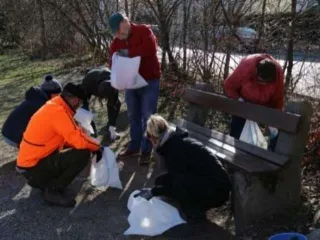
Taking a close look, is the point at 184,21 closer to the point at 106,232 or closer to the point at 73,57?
the point at 106,232

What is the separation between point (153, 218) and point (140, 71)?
6.43 feet

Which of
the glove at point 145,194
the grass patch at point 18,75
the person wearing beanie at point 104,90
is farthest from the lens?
the grass patch at point 18,75

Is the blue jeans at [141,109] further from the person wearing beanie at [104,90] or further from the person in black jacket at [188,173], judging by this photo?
the person in black jacket at [188,173]

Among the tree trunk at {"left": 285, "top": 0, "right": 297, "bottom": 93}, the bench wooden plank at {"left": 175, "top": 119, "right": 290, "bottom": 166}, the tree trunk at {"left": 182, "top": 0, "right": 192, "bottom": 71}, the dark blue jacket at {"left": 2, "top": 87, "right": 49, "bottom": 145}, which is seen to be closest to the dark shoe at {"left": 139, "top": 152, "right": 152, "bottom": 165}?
the bench wooden plank at {"left": 175, "top": 119, "right": 290, "bottom": 166}

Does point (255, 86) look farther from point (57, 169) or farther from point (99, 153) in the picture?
point (57, 169)

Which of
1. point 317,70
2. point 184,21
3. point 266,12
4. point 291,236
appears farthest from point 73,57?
point 291,236

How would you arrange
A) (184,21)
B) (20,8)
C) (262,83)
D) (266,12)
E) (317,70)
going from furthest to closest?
(20,8)
(184,21)
(266,12)
(317,70)
(262,83)

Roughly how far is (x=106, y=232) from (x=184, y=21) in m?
5.07

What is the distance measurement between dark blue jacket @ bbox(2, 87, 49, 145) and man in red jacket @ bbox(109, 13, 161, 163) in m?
0.97

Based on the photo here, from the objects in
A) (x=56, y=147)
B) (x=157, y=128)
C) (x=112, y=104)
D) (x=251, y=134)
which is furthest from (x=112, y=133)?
(x=157, y=128)

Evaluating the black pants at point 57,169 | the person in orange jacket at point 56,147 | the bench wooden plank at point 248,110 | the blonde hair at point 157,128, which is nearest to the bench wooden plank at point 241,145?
the bench wooden plank at point 248,110

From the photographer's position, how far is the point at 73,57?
552 inches

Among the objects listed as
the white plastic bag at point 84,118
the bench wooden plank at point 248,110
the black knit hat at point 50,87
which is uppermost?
the bench wooden plank at point 248,110

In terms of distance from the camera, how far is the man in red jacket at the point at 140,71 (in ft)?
16.4
